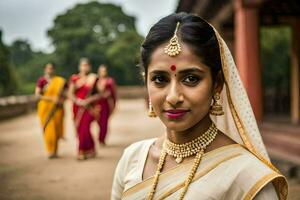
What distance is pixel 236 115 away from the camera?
171 cm

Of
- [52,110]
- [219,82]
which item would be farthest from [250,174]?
[52,110]

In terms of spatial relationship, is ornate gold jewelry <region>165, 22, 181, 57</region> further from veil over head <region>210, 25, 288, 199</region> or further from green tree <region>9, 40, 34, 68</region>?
green tree <region>9, 40, 34, 68</region>

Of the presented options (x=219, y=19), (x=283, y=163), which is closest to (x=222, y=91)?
(x=283, y=163)

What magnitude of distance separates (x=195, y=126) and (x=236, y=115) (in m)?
0.20

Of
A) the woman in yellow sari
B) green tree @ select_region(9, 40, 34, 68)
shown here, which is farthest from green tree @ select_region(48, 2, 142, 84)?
the woman in yellow sari

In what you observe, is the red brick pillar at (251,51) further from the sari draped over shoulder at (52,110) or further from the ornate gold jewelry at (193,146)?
the ornate gold jewelry at (193,146)

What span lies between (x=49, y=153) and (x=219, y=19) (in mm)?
5296

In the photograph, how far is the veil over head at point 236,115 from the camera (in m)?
1.65

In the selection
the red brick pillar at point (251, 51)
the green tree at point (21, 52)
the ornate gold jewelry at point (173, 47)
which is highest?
the ornate gold jewelry at point (173, 47)

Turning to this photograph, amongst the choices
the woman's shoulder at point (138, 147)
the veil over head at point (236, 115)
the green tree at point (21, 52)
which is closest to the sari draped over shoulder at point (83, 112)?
the woman's shoulder at point (138, 147)

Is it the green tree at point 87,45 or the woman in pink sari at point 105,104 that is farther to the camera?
the green tree at point 87,45

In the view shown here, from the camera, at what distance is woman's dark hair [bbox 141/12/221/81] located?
1512 millimetres

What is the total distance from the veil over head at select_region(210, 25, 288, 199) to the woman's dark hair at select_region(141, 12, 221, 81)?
0.25ft

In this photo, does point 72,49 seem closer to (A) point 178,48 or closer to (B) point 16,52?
(B) point 16,52
